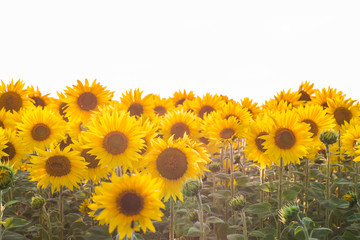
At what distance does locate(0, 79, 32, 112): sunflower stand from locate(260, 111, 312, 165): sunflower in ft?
15.1

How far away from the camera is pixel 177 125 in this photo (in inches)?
231

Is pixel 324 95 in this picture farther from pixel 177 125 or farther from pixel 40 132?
pixel 40 132

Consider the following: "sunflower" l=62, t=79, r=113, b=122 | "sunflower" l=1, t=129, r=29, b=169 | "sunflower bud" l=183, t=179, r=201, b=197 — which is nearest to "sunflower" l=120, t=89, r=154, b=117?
"sunflower" l=62, t=79, r=113, b=122

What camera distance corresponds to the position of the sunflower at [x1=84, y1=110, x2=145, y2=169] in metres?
3.60

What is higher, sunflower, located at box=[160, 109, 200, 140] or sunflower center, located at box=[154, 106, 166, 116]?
sunflower center, located at box=[154, 106, 166, 116]

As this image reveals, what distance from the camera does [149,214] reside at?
2.83 m

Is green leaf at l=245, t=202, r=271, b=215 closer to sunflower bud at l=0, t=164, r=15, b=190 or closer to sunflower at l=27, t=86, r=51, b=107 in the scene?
sunflower bud at l=0, t=164, r=15, b=190

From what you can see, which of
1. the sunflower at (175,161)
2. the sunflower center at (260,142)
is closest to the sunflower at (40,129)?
the sunflower at (175,161)

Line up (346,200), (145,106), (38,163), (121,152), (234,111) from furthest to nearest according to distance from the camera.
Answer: (145,106) < (234,111) < (346,200) < (38,163) < (121,152)

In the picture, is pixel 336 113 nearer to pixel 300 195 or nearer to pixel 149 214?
pixel 300 195

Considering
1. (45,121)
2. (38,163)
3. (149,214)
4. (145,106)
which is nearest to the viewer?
(149,214)

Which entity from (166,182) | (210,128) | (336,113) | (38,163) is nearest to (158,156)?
(166,182)

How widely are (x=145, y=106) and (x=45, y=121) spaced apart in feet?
7.26

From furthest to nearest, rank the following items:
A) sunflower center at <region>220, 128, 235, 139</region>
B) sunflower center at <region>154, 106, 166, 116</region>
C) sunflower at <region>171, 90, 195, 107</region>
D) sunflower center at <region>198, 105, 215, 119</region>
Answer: sunflower at <region>171, 90, 195, 107</region> → sunflower center at <region>154, 106, 166, 116</region> → sunflower center at <region>198, 105, 215, 119</region> → sunflower center at <region>220, 128, 235, 139</region>
